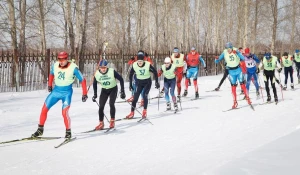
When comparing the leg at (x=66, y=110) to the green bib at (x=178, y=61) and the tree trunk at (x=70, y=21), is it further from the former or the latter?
the tree trunk at (x=70, y=21)

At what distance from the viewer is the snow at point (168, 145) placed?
5164 millimetres

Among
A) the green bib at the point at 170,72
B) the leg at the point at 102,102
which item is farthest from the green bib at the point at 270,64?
the leg at the point at 102,102

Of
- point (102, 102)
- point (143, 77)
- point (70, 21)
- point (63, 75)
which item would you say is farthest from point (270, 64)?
point (70, 21)

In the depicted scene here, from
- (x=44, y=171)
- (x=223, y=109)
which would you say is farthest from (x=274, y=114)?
(x=44, y=171)

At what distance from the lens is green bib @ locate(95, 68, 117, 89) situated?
8.62 meters

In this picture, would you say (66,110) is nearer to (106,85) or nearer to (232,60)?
(106,85)

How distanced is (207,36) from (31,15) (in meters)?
23.3

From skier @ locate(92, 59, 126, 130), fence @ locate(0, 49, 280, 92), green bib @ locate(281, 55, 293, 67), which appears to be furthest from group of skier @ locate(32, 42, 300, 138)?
fence @ locate(0, 49, 280, 92)

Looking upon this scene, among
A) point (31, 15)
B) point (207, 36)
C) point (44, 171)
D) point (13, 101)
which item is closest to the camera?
point (44, 171)

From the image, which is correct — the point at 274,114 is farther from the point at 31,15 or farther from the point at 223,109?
the point at 31,15

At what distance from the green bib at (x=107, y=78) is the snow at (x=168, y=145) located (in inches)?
46.4

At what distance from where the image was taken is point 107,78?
8.64 metres

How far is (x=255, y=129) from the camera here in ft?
26.2

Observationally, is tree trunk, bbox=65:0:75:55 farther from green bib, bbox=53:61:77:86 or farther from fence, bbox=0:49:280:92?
green bib, bbox=53:61:77:86
